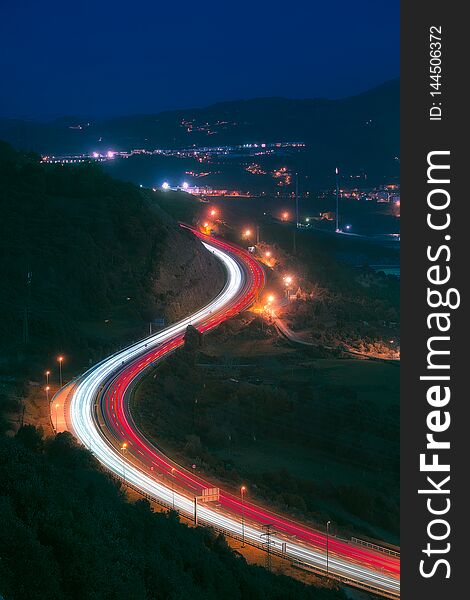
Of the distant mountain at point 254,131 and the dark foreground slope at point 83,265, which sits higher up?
the distant mountain at point 254,131

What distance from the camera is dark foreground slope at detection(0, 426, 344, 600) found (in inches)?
508

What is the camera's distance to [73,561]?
13.5 meters

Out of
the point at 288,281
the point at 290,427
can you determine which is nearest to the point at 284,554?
the point at 290,427

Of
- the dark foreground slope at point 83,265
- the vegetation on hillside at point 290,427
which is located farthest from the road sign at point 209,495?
the dark foreground slope at point 83,265

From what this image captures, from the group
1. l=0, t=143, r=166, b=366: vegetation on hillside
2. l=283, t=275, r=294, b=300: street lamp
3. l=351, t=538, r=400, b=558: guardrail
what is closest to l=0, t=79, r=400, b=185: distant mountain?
l=283, t=275, r=294, b=300: street lamp

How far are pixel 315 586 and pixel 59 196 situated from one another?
129 ft

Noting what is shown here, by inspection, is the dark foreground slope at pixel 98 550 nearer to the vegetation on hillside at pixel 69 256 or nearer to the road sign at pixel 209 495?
the road sign at pixel 209 495

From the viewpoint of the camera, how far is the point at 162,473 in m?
25.6

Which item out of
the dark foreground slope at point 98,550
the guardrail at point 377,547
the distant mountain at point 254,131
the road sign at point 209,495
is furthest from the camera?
the distant mountain at point 254,131

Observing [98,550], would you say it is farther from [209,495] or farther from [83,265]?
[83,265]

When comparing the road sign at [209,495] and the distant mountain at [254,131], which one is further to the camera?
the distant mountain at [254,131]

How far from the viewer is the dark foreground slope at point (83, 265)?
39.1 meters

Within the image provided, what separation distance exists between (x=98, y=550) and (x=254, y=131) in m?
166

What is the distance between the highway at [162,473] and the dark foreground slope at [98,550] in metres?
1.67
